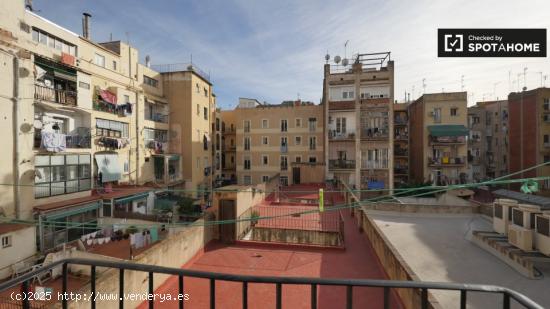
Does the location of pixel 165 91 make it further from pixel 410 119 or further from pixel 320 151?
pixel 410 119

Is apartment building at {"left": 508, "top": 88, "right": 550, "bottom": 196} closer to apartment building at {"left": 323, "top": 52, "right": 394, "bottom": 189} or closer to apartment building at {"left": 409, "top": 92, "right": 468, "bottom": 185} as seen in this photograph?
apartment building at {"left": 409, "top": 92, "right": 468, "bottom": 185}

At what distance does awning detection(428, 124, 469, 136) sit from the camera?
2887cm

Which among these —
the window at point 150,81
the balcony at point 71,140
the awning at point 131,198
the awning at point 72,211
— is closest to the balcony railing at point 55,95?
the balcony at point 71,140

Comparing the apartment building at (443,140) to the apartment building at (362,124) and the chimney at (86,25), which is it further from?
the chimney at (86,25)

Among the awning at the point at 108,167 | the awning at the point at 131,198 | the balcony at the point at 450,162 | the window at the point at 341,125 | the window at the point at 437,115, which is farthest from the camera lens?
the window at the point at 437,115

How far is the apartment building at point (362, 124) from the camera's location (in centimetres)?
2700

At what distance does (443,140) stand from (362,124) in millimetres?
11354

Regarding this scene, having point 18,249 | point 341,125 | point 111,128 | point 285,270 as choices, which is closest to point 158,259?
point 285,270

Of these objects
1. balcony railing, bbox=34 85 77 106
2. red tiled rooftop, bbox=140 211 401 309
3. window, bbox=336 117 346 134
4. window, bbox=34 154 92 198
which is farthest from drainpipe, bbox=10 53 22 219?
window, bbox=336 117 346 134

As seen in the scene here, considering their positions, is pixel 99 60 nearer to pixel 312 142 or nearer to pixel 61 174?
pixel 61 174

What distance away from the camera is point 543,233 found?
9.76 m

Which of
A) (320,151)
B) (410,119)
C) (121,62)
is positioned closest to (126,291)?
(121,62)

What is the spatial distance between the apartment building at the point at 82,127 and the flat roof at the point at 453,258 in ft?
37.0

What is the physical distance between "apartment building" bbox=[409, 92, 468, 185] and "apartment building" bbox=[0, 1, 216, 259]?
2822 cm
